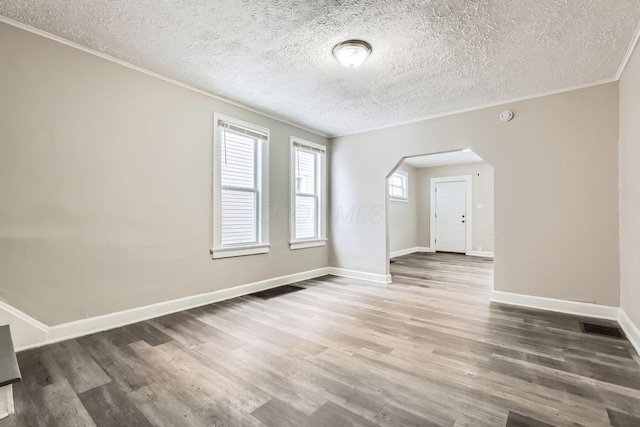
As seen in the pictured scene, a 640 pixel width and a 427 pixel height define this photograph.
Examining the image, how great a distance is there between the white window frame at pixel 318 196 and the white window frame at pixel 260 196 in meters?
0.50

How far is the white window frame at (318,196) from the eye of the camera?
464 cm

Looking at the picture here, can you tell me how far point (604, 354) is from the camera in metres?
2.28

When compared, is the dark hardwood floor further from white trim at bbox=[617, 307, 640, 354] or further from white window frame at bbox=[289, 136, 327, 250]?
white window frame at bbox=[289, 136, 327, 250]

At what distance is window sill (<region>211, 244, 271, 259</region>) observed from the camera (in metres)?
3.63

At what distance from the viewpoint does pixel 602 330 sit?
2748 mm

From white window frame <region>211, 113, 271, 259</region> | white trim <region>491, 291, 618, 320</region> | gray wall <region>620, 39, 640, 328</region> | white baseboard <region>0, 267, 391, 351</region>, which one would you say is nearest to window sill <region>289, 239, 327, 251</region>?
white window frame <region>211, 113, 271, 259</region>

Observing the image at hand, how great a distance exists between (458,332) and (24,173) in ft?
12.9

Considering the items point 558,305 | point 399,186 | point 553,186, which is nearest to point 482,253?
point 399,186

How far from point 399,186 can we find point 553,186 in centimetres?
468

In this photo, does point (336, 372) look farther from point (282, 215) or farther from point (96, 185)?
Answer: point (282, 215)

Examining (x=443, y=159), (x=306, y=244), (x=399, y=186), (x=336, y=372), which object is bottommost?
(x=336, y=372)

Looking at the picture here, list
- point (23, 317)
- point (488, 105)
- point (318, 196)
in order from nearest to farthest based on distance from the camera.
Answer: point (23, 317) → point (488, 105) → point (318, 196)

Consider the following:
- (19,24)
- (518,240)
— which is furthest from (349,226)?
(19,24)

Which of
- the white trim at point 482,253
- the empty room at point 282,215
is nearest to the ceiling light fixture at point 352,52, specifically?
the empty room at point 282,215
